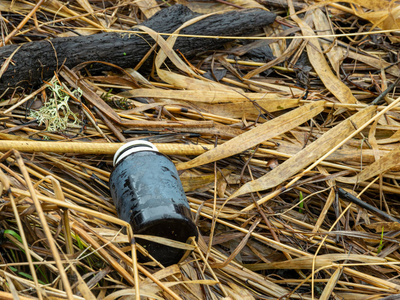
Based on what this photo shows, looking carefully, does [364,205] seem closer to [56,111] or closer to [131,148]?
[131,148]

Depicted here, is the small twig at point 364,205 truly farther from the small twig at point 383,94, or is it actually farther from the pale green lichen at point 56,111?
the pale green lichen at point 56,111

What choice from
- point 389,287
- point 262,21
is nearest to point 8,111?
point 262,21

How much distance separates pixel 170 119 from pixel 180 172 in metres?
0.36

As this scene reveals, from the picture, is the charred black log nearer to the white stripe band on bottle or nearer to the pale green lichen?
the pale green lichen

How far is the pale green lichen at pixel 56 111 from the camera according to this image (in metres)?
2.23

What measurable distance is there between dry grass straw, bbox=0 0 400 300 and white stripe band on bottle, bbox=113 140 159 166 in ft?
0.29

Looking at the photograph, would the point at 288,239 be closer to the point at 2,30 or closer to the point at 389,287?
the point at 389,287

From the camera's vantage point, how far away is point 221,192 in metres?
2.17

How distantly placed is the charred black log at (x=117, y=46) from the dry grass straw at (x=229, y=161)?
0.08 m

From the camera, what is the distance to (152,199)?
173cm

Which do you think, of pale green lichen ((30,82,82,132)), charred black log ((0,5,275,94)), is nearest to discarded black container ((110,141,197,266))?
pale green lichen ((30,82,82,132))

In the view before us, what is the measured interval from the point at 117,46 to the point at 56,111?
1.99 feet

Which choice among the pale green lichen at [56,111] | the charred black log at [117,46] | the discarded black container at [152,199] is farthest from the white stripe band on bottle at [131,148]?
the charred black log at [117,46]

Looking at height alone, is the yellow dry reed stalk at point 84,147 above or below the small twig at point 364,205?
above
